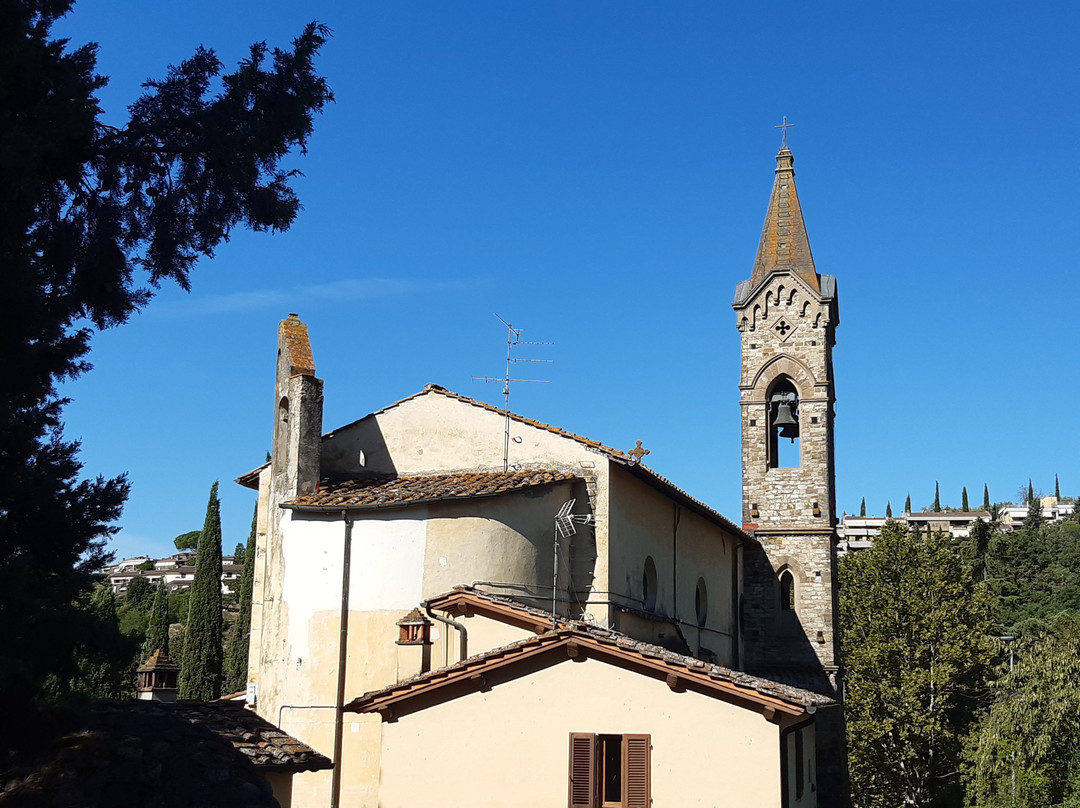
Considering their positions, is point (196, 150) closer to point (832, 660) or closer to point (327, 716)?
point (327, 716)

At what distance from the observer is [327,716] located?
18.6 meters

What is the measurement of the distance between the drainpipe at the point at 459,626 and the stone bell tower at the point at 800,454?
1470 cm

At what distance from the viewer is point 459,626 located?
723 inches

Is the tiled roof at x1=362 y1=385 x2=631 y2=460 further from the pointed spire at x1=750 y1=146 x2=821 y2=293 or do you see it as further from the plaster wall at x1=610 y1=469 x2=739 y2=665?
the pointed spire at x1=750 y1=146 x2=821 y2=293

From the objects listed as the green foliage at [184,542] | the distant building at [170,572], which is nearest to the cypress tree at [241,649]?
the distant building at [170,572]

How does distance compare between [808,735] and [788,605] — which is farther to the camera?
[788,605]

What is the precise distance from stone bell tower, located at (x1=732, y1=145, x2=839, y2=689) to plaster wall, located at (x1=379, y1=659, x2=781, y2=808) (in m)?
14.9

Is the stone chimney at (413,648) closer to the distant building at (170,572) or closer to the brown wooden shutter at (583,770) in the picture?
the brown wooden shutter at (583,770)

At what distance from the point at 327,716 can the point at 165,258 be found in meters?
11.7

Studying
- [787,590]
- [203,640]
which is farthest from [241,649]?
[787,590]

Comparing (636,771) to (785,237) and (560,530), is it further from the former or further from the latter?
(785,237)

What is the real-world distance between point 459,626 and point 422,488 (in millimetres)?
2777

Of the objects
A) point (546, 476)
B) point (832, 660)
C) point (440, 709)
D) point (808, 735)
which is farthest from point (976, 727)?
point (440, 709)

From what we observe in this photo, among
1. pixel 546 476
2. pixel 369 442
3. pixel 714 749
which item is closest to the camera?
pixel 714 749
